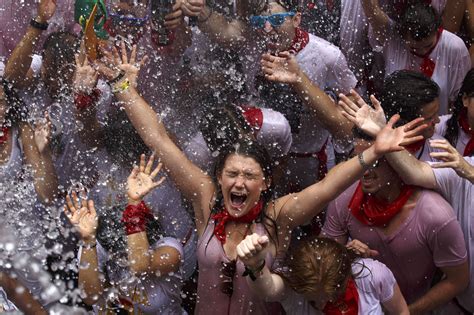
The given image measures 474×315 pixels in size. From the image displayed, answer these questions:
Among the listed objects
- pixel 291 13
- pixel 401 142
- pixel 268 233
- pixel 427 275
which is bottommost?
pixel 427 275

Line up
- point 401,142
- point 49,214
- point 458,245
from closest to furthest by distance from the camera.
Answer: point 401,142 → point 458,245 → point 49,214

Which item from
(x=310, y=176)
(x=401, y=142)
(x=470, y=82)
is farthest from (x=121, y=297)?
(x=470, y=82)

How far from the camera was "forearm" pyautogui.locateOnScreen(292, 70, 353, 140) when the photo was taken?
3.91m

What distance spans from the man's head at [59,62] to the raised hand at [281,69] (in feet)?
3.01

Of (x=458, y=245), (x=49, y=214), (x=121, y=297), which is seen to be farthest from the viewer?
(x=49, y=214)

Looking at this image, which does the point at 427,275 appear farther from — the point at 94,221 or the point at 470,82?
the point at 94,221

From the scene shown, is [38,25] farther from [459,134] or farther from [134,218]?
[459,134]

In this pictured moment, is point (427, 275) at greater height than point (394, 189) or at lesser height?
lesser

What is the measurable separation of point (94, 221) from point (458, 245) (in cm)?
143

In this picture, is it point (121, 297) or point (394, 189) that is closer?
point (394, 189)

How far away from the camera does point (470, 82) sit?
3707 mm

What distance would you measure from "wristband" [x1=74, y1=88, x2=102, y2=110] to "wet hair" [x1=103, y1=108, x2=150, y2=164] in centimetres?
9

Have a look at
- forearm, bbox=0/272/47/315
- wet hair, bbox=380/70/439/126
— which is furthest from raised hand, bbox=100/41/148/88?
wet hair, bbox=380/70/439/126

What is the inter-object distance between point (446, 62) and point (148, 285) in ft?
5.82
